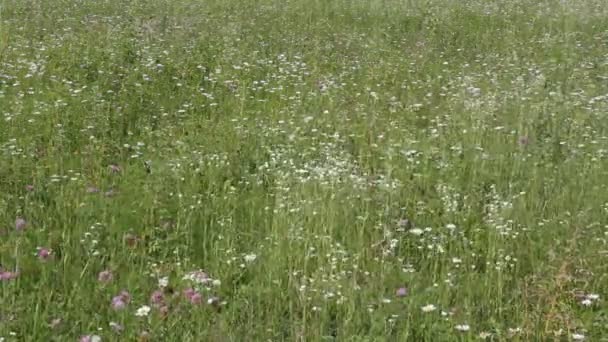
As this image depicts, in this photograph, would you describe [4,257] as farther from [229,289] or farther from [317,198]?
[317,198]

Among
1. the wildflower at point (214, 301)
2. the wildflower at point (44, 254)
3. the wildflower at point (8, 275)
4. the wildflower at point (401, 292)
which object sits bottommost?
the wildflower at point (401, 292)

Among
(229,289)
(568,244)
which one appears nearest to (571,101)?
(568,244)

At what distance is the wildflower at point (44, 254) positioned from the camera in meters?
3.69

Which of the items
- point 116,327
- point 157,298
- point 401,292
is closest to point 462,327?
point 401,292

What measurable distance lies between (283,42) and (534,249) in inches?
248

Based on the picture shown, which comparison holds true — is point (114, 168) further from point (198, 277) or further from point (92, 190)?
point (198, 277)

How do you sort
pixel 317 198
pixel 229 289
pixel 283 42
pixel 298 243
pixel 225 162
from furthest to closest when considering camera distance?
1. pixel 283 42
2. pixel 225 162
3. pixel 317 198
4. pixel 298 243
5. pixel 229 289

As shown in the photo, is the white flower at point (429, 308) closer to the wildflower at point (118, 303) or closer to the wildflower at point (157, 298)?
the wildflower at point (157, 298)

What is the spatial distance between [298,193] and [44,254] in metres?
1.57

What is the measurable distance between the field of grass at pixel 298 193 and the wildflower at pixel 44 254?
0.03 metres

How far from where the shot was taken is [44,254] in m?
3.71

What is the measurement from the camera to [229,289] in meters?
3.60

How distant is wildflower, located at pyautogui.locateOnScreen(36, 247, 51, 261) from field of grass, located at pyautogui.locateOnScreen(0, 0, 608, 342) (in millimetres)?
31

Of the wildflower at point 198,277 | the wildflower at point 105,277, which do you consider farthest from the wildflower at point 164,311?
the wildflower at point 105,277
